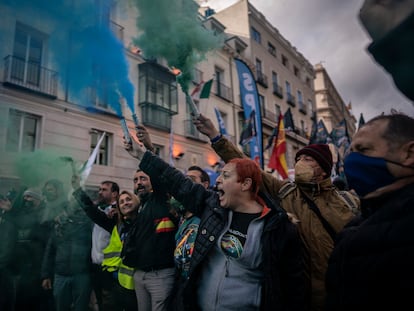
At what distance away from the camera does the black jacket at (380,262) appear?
36.8 inches

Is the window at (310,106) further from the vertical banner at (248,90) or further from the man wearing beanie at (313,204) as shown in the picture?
the man wearing beanie at (313,204)

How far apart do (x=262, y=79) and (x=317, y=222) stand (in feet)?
73.6

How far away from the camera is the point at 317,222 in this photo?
6.68 feet

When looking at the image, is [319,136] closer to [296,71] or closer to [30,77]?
[30,77]

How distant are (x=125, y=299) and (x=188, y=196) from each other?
1601 mm

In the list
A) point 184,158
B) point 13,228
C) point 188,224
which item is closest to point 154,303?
point 188,224

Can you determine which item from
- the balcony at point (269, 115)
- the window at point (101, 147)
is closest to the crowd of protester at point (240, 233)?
the window at point (101, 147)

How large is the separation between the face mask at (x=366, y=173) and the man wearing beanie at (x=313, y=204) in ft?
2.54

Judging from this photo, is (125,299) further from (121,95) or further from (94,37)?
→ (94,37)

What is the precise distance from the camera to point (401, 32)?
92 cm

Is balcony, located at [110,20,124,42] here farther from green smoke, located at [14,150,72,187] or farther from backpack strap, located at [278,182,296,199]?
backpack strap, located at [278,182,296,199]

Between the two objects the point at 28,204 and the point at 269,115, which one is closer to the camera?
the point at 28,204

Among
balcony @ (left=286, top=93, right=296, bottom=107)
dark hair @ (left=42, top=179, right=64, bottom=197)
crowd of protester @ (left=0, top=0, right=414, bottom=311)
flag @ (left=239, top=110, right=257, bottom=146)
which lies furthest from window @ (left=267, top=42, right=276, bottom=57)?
crowd of protester @ (left=0, top=0, right=414, bottom=311)

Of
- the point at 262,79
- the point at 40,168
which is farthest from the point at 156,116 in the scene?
the point at 262,79
